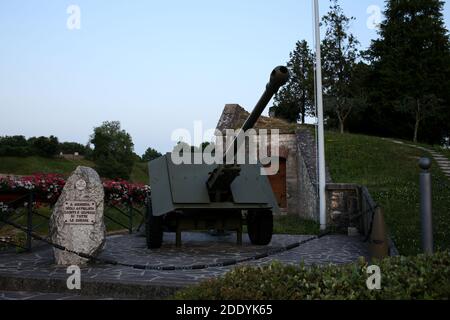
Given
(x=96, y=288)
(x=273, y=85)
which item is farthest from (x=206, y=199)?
(x=96, y=288)

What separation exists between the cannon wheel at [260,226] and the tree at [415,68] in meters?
22.6


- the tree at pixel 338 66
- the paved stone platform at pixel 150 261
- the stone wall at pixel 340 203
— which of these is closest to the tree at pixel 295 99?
the tree at pixel 338 66

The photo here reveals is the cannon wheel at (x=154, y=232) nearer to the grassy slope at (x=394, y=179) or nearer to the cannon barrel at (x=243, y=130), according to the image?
the cannon barrel at (x=243, y=130)

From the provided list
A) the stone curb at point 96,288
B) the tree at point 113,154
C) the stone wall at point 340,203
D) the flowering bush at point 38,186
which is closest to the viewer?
the stone curb at point 96,288

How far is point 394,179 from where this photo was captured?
650 inches

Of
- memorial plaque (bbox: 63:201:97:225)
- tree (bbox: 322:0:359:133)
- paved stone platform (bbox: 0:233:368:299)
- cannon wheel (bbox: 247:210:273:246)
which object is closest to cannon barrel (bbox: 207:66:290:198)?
cannon wheel (bbox: 247:210:273:246)

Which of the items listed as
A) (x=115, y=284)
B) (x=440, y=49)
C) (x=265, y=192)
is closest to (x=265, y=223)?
(x=265, y=192)

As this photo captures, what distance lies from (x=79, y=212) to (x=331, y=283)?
4.78m

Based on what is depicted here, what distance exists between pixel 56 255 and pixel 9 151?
29.3 m

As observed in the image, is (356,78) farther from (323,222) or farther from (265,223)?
(265,223)

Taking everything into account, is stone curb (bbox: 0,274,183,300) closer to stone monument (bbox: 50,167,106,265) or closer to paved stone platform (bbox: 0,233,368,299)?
paved stone platform (bbox: 0,233,368,299)

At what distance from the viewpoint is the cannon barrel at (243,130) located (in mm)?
6516

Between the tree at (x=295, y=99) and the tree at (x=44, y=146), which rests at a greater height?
the tree at (x=295, y=99)

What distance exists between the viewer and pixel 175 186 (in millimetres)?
9336
